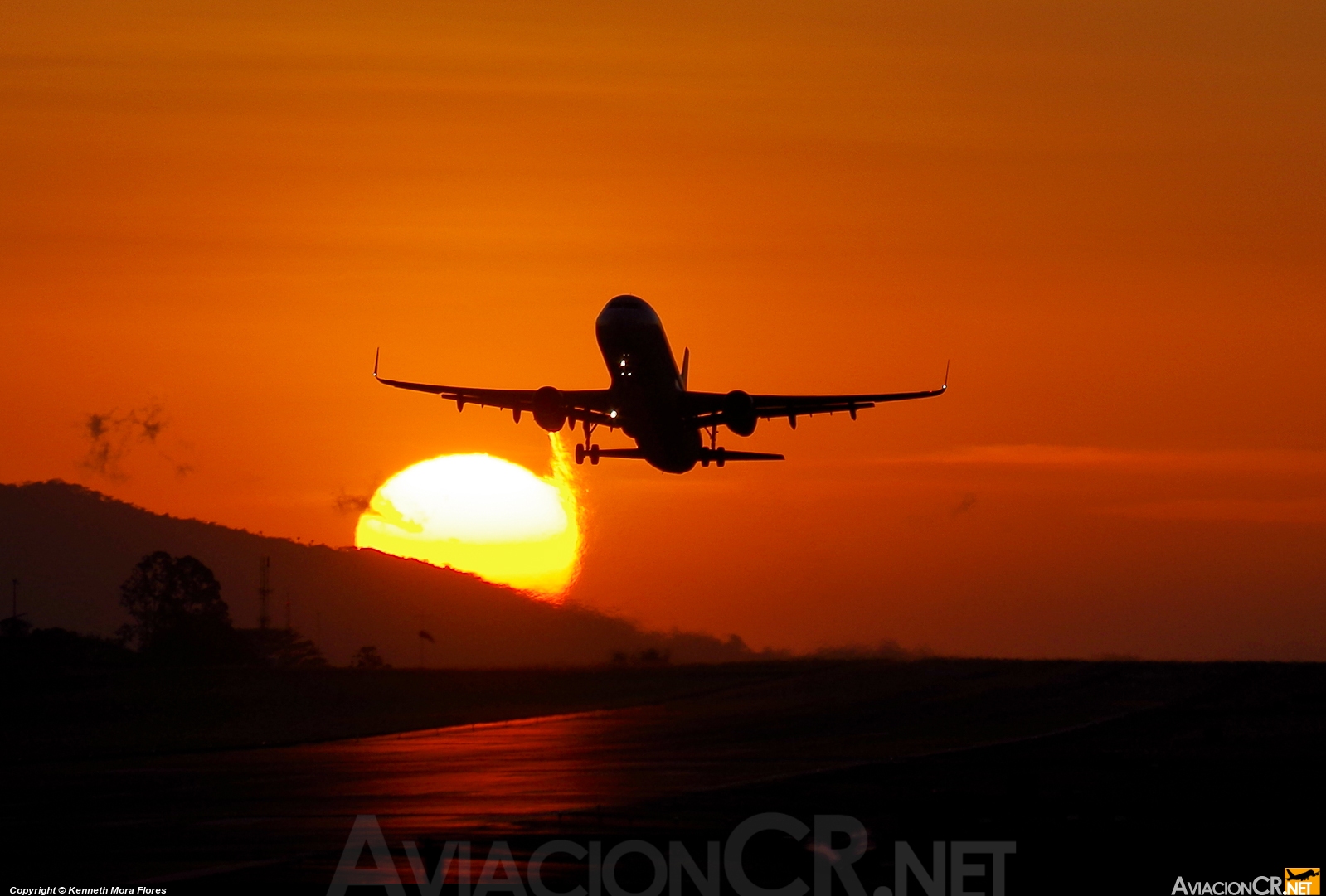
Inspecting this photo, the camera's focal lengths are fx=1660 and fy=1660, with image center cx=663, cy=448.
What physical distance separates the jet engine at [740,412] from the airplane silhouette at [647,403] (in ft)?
0.11

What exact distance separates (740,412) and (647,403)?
3.79m

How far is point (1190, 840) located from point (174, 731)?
5292 cm

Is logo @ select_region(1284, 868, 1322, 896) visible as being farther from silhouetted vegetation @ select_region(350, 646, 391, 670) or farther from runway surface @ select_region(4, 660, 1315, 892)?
silhouetted vegetation @ select_region(350, 646, 391, 670)

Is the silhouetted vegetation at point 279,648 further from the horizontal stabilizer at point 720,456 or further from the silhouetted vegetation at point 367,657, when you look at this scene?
the horizontal stabilizer at point 720,456

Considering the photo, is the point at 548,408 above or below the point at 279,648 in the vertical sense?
below

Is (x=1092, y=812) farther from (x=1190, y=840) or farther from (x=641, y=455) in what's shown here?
(x=641, y=455)

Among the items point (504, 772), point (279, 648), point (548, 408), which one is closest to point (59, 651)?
point (279, 648)

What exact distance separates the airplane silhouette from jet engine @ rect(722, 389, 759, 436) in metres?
0.03

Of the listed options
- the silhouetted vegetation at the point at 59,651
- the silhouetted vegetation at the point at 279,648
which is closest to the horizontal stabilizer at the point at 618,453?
the silhouetted vegetation at the point at 59,651

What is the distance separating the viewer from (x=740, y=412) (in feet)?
221

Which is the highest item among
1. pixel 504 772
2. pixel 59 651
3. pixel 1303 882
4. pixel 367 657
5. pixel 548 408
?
pixel 367 657

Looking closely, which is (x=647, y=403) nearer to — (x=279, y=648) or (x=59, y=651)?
(x=59, y=651)

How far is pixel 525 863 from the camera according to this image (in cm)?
3362

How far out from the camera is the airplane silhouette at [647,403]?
66062 mm
